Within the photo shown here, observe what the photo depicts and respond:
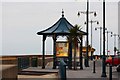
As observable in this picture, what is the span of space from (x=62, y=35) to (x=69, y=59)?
94.1 inches

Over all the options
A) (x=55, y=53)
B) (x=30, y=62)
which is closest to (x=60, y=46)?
(x=55, y=53)

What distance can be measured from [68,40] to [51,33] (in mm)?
1795

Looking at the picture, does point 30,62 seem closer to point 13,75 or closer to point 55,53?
point 55,53

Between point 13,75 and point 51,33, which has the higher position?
point 51,33

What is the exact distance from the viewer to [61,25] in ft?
123

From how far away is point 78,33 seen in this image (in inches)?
1382

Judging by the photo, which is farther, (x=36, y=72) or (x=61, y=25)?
(x=61, y=25)

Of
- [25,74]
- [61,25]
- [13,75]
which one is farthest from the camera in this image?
[61,25]

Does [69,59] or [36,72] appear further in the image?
[69,59]

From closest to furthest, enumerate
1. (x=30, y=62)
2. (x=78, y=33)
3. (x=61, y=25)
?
(x=78, y=33) < (x=61, y=25) < (x=30, y=62)

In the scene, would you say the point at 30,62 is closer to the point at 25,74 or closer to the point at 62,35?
the point at 62,35

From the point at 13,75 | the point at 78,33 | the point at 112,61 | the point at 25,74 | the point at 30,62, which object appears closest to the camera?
the point at 13,75

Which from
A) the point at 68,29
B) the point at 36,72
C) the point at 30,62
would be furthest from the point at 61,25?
the point at 30,62

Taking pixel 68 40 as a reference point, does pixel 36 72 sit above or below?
below
